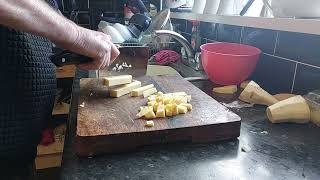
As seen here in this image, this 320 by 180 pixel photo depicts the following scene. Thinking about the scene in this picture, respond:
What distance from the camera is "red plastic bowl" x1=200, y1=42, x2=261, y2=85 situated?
83 centimetres

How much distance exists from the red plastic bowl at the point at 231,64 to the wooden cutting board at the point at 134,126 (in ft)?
0.75

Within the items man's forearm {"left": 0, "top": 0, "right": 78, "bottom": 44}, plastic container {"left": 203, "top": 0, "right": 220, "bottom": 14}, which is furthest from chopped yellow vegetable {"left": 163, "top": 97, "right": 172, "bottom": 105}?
plastic container {"left": 203, "top": 0, "right": 220, "bottom": 14}

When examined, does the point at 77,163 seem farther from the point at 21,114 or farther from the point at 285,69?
the point at 285,69

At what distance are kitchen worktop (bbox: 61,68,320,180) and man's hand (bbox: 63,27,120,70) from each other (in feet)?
0.55

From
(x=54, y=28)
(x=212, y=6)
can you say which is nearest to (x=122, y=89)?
(x=54, y=28)

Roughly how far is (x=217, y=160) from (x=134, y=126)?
16 cm

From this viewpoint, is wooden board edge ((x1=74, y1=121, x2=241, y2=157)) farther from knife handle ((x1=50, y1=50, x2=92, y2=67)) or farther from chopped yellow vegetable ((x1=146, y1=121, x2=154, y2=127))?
knife handle ((x1=50, y1=50, x2=92, y2=67))

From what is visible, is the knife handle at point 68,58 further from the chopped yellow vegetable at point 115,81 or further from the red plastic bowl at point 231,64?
the red plastic bowl at point 231,64

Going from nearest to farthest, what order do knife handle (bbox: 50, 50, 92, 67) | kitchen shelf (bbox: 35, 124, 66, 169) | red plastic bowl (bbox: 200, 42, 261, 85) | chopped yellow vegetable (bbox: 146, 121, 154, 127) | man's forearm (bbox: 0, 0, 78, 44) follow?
man's forearm (bbox: 0, 0, 78, 44)
chopped yellow vegetable (bbox: 146, 121, 154, 127)
knife handle (bbox: 50, 50, 92, 67)
red plastic bowl (bbox: 200, 42, 261, 85)
kitchen shelf (bbox: 35, 124, 66, 169)

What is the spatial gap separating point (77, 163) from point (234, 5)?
3.02 feet

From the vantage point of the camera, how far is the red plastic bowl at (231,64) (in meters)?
0.83

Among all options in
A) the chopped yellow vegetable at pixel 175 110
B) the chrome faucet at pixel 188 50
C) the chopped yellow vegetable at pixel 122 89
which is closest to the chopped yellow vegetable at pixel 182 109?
the chopped yellow vegetable at pixel 175 110

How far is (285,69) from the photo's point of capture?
2.72ft

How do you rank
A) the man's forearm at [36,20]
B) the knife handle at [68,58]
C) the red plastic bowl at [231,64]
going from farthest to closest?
the red plastic bowl at [231,64], the knife handle at [68,58], the man's forearm at [36,20]
